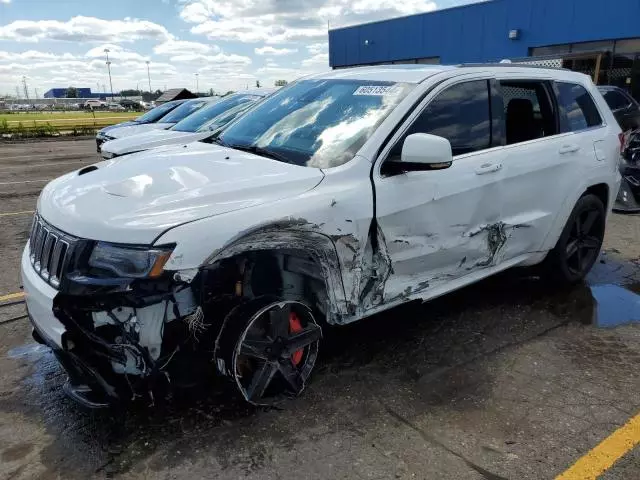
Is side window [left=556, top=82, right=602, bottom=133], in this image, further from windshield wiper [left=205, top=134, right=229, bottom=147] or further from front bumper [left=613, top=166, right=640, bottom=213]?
front bumper [left=613, top=166, right=640, bottom=213]

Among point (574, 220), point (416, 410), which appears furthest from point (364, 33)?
point (416, 410)

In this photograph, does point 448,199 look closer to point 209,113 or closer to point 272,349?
point 272,349

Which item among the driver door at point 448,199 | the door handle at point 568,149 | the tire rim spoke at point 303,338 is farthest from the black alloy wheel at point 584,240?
the tire rim spoke at point 303,338

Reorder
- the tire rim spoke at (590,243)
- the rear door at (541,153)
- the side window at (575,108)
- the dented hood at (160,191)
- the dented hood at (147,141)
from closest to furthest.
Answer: the dented hood at (160,191), the rear door at (541,153), the side window at (575,108), the tire rim spoke at (590,243), the dented hood at (147,141)

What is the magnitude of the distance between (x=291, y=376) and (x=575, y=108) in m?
3.36

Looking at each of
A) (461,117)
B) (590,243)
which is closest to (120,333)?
(461,117)

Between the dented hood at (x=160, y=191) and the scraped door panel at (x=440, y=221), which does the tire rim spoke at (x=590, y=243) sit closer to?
the scraped door panel at (x=440, y=221)

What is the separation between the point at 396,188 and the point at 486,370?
132cm

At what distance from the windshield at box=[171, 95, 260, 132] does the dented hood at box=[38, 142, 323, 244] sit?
521 cm

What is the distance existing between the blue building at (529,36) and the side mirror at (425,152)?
10.6 meters

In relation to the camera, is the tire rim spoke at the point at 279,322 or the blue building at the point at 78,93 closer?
the tire rim spoke at the point at 279,322

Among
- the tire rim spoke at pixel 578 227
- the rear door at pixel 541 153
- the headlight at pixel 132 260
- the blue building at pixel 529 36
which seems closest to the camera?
the headlight at pixel 132 260

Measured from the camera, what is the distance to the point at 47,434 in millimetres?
2846

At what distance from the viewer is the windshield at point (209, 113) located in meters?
8.62
